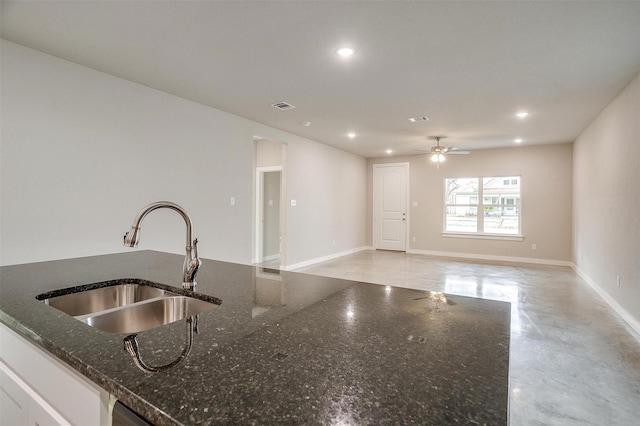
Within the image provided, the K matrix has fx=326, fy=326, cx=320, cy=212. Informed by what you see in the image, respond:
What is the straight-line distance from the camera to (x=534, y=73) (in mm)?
3195

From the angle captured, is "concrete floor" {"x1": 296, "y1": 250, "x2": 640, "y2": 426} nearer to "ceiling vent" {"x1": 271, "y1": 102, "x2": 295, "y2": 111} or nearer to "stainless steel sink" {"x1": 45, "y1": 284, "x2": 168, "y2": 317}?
"stainless steel sink" {"x1": 45, "y1": 284, "x2": 168, "y2": 317}

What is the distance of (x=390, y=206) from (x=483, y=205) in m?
2.23

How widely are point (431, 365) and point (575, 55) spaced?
334 cm

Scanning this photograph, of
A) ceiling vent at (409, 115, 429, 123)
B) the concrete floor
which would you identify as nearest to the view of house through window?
the concrete floor

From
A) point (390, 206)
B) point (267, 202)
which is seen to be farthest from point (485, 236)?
point (267, 202)

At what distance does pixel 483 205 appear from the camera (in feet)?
25.2

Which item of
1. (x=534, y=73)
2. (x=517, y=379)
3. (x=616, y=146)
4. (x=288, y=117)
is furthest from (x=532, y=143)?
(x=517, y=379)

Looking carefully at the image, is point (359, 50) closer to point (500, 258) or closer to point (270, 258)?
point (270, 258)

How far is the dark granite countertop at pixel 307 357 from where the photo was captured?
556mm

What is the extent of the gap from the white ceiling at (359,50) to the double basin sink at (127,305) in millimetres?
1882

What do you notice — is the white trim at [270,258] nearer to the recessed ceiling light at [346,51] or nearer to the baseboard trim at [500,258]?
the baseboard trim at [500,258]

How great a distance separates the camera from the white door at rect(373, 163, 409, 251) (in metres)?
8.55

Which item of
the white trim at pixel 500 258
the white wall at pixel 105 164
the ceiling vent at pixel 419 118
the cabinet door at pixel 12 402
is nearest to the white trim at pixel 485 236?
the white trim at pixel 500 258

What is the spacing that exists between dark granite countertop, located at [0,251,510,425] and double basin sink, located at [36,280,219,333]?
6 cm
